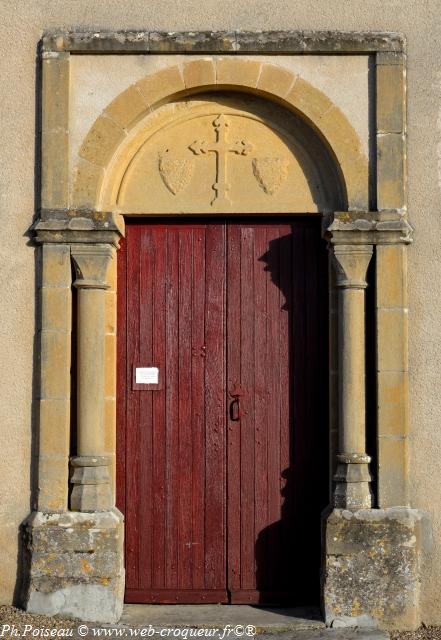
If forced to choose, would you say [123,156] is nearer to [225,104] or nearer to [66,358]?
[225,104]

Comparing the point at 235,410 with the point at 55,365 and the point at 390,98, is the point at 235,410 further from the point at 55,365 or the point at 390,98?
the point at 390,98


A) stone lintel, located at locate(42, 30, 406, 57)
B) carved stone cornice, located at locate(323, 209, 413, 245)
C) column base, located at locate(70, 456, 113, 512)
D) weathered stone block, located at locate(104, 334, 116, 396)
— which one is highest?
stone lintel, located at locate(42, 30, 406, 57)

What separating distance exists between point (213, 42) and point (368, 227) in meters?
1.48

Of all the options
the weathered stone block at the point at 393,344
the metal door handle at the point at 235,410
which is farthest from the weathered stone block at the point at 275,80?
the metal door handle at the point at 235,410

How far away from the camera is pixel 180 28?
226 inches

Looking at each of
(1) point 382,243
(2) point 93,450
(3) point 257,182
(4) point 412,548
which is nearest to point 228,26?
(3) point 257,182

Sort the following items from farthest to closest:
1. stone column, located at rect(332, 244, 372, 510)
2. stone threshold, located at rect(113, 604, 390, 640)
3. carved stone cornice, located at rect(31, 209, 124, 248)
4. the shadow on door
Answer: the shadow on door, carved stone cornice, located at rect(31, 209, 124, 248), stone column, located at rect(332, 244, 372, 510), stone threshold, located at rect(113, 604, 390, 640)

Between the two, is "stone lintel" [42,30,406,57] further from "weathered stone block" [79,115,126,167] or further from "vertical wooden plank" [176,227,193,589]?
"vertical wooden plank" [176,227,193,589]

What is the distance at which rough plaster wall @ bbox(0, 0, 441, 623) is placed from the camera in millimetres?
5594

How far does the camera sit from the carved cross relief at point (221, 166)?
582cm

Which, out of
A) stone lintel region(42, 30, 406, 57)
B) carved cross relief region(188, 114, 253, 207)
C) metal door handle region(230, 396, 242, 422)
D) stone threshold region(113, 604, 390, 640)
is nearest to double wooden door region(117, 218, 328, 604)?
metal door handle region(230, 396, 242, 422)

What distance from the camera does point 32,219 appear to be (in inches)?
225

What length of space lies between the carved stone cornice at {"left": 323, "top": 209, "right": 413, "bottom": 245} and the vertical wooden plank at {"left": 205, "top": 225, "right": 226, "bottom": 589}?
0.79 m

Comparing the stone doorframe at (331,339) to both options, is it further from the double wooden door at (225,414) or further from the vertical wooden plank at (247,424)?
the vertical wooden plank at (247,424)
